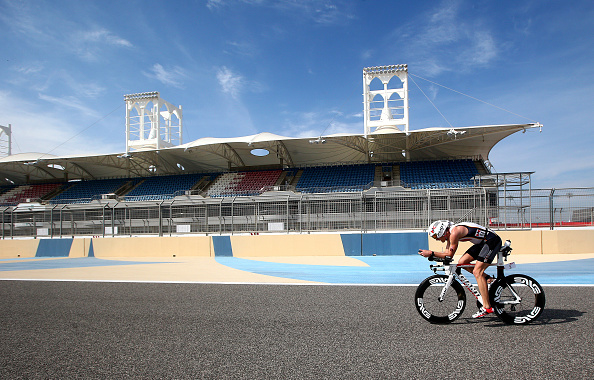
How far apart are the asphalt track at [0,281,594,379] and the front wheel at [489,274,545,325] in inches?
4.9

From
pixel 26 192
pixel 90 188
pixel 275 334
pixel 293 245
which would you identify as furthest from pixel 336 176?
pixel 26 192

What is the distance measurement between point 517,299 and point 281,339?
8.67 feet

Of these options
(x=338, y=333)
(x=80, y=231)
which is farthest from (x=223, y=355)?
(x=80, y=231)

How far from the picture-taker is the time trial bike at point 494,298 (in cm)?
A: 430

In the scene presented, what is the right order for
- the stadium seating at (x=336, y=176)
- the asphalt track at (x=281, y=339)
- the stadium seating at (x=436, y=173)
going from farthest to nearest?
the stadium seating at (x=336, y=176), the stadium seating at (x=436, y=173), the asphalt track at (x=281, y=339)

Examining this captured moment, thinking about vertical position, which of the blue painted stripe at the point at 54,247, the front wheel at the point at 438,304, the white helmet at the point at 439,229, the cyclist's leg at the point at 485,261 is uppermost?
the white helmet at the point at 439,229

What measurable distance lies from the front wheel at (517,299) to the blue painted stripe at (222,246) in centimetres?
989

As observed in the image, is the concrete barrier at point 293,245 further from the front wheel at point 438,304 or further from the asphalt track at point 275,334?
the front wheel at point 438,304

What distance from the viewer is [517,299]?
4316 mm

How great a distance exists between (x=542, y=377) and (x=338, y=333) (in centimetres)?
184

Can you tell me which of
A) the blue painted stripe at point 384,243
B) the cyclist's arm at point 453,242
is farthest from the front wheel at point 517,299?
the blue painted stripe at point 384,243

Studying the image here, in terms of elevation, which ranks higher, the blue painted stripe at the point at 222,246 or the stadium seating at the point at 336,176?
the stadium seating at the point at 336,176

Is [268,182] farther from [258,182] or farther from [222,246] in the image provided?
[222,246]

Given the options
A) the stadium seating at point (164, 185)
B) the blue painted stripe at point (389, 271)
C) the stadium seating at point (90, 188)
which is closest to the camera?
the blue painted stripe at point (389, 271)
